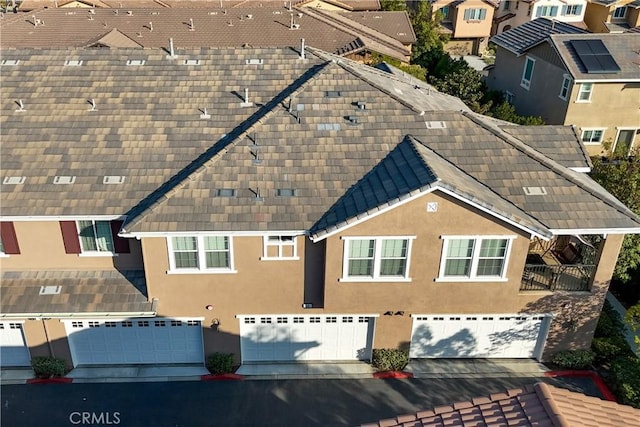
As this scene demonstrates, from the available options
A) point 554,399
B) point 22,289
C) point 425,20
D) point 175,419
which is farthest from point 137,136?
point 425,20

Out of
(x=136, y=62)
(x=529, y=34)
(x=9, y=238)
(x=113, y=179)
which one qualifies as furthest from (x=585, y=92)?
(x=9, y=238)

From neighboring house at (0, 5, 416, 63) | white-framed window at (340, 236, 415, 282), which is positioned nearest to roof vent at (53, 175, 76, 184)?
white-framed window at (340, 236, 415, 282)

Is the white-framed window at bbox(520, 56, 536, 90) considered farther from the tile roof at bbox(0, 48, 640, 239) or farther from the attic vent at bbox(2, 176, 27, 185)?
the attic vent at bbox(2, 176, 27, 185)

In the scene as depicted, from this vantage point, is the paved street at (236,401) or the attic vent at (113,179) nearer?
the paved street at (236,401)

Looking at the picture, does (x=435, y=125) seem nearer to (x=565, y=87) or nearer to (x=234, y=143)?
(x=234, y=143)

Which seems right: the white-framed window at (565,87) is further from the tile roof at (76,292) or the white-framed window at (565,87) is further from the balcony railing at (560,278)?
the tile roof at (76,292)

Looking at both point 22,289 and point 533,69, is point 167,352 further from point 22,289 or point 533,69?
point 533,69

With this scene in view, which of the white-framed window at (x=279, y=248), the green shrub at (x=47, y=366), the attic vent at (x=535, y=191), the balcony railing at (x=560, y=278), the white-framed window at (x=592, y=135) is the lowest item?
the green shrub at (x=47, y=366)

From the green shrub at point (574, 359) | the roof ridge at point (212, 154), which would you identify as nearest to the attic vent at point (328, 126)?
the roof ridge at point (212, 154)
